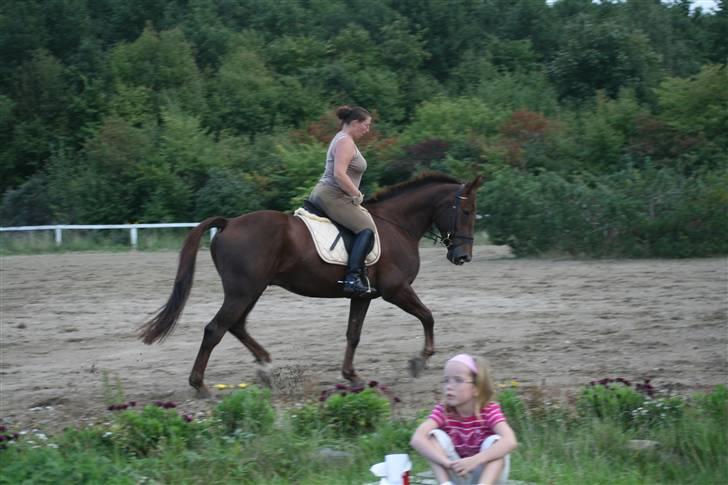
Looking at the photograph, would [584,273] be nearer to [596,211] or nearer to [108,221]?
[596,211]

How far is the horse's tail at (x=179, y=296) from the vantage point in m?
9.28

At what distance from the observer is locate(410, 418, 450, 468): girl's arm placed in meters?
5.53

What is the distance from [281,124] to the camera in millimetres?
40812

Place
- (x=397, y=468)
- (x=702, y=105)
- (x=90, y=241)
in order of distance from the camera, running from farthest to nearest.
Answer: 1. (x=702, y=105)
2. (x=90, y=241)
3. (x=397, y=468)

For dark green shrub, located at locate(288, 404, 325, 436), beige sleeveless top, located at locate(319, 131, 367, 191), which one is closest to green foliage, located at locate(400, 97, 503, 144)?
beige sleeveless top, located at locate(319, 131, 367, 191)

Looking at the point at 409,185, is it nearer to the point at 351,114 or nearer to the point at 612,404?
the point at 351,114

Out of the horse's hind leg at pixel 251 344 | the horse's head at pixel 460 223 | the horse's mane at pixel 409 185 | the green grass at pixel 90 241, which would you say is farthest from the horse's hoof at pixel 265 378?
the green grass at pixel 90 241

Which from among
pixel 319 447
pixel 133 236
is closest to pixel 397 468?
pixel 319 447

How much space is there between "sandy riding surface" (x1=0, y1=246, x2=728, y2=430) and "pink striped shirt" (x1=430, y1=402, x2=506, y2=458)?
296cm

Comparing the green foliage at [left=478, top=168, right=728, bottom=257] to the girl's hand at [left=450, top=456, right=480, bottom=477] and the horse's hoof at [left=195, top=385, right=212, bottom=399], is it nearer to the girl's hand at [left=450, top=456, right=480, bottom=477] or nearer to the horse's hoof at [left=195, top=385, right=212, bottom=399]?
the horse's hoof at [left=195, top=385, right=212, bottom=399]

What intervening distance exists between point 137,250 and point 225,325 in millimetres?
17090

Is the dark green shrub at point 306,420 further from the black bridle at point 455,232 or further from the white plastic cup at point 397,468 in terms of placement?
the black bridle at point 455,232

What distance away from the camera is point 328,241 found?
32.6ft

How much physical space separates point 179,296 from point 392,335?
3667mm
